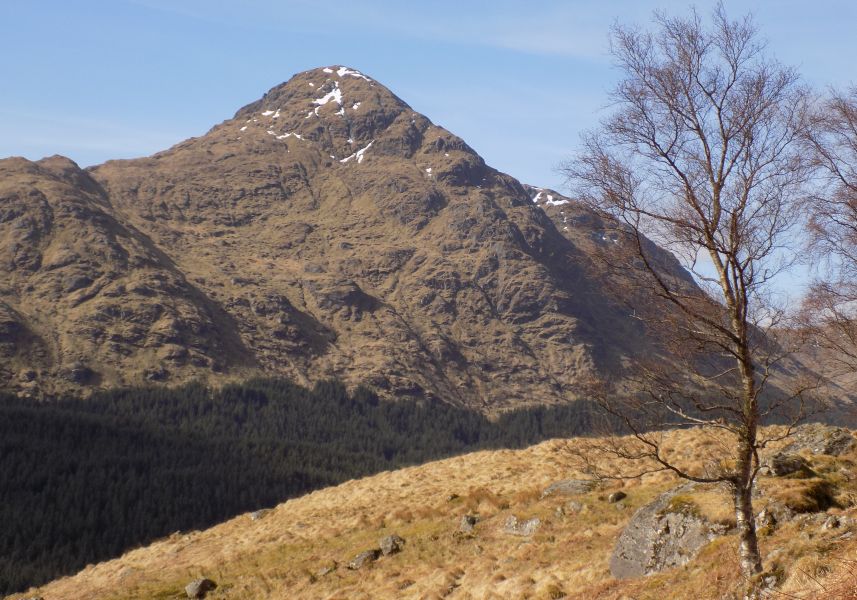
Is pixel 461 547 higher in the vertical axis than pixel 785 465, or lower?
lower

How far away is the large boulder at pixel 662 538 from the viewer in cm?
1959

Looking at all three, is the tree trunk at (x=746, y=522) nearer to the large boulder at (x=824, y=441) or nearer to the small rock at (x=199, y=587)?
the large boulder at (x=824, y=441)

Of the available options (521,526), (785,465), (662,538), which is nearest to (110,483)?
(521,526)

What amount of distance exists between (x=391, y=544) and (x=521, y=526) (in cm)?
578

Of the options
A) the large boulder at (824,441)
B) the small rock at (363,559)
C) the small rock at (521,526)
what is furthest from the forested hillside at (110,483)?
the large boulder at (824,441)

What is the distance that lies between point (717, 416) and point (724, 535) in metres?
5.01

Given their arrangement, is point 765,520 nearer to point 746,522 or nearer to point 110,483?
point 746,522

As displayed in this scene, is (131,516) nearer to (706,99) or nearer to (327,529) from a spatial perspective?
(327,529)

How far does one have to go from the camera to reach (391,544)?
3244cm

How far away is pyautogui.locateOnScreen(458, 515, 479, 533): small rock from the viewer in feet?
109

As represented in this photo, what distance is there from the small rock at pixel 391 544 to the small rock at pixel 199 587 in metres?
7.80

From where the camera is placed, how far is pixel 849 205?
19016 mm

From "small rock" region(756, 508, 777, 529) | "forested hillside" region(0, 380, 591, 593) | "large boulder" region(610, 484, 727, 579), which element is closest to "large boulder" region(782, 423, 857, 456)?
"small rock" region(756, 508, 777, 529)

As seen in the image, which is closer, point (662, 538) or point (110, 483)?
point (662, 538)
